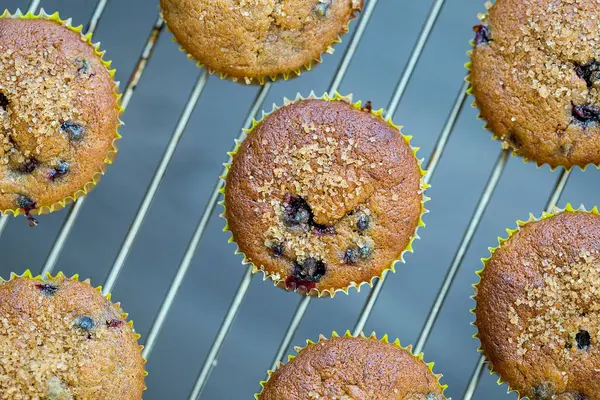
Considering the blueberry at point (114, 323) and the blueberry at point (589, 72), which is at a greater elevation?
the blueberry at point (589, 72)

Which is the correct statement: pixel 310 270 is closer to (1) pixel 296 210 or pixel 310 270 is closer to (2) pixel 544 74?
(1) pixel 296 210

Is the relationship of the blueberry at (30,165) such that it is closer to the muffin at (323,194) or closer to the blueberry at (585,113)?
the muffin at (323,194)

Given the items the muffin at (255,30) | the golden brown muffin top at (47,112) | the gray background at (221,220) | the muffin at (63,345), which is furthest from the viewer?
the gray background at (221,220)

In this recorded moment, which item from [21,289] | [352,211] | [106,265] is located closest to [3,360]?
[21,289]

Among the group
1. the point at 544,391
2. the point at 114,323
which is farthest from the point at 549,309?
the point at 114,323

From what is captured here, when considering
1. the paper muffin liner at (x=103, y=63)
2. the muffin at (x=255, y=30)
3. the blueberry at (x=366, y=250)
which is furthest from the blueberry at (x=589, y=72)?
the paper muffin liner at (x=103, y=63)

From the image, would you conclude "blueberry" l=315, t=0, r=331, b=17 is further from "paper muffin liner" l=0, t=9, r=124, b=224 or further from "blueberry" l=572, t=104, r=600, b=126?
"blueberry" l=572, t=104, r=600, b=126
